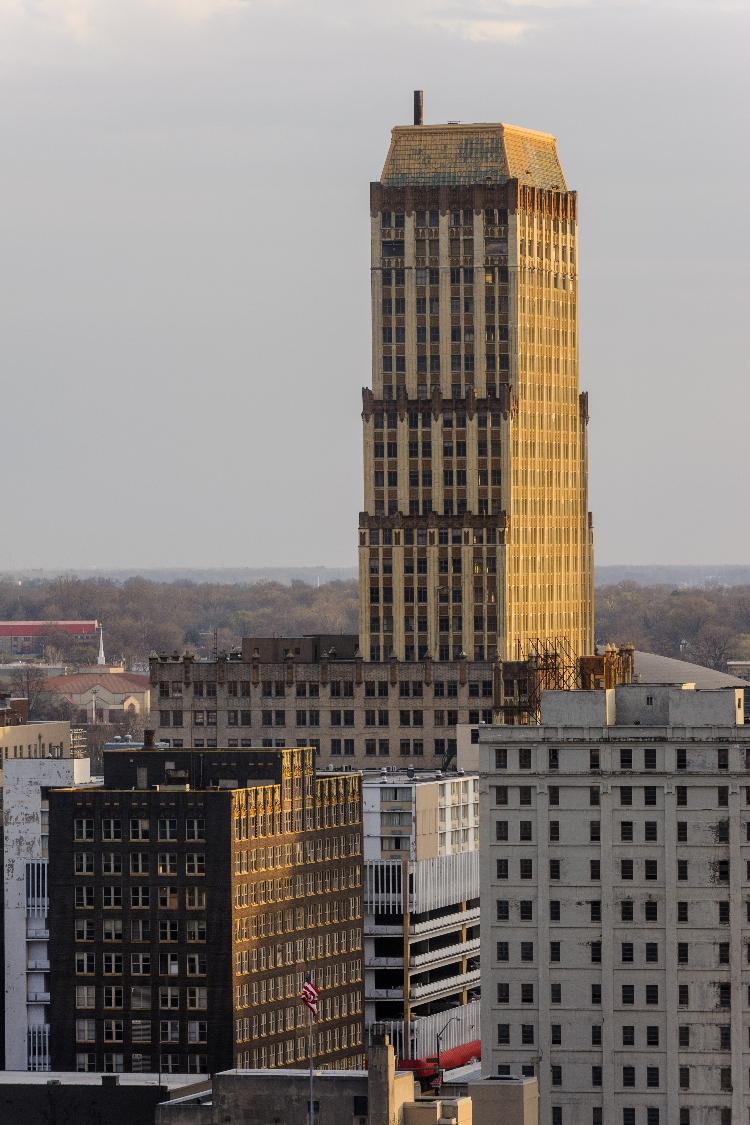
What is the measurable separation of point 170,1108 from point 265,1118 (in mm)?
5692

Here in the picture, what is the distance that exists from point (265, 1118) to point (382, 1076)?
6.67m

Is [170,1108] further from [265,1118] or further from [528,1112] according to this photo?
[528,1112]

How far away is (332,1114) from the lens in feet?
644

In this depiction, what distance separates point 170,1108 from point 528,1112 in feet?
59.8

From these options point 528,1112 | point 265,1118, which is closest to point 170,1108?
point 265,1118

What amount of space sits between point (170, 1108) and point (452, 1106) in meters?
14.5

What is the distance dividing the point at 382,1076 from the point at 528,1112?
31.0 ft

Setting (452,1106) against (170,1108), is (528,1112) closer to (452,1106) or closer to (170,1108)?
(452,1106)

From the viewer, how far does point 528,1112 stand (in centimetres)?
19988

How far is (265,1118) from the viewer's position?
197m

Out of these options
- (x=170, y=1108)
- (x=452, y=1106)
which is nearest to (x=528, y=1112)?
(x=452, y=1106)

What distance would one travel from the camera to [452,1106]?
197m

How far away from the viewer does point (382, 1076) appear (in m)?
195

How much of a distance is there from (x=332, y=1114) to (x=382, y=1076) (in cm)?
372
